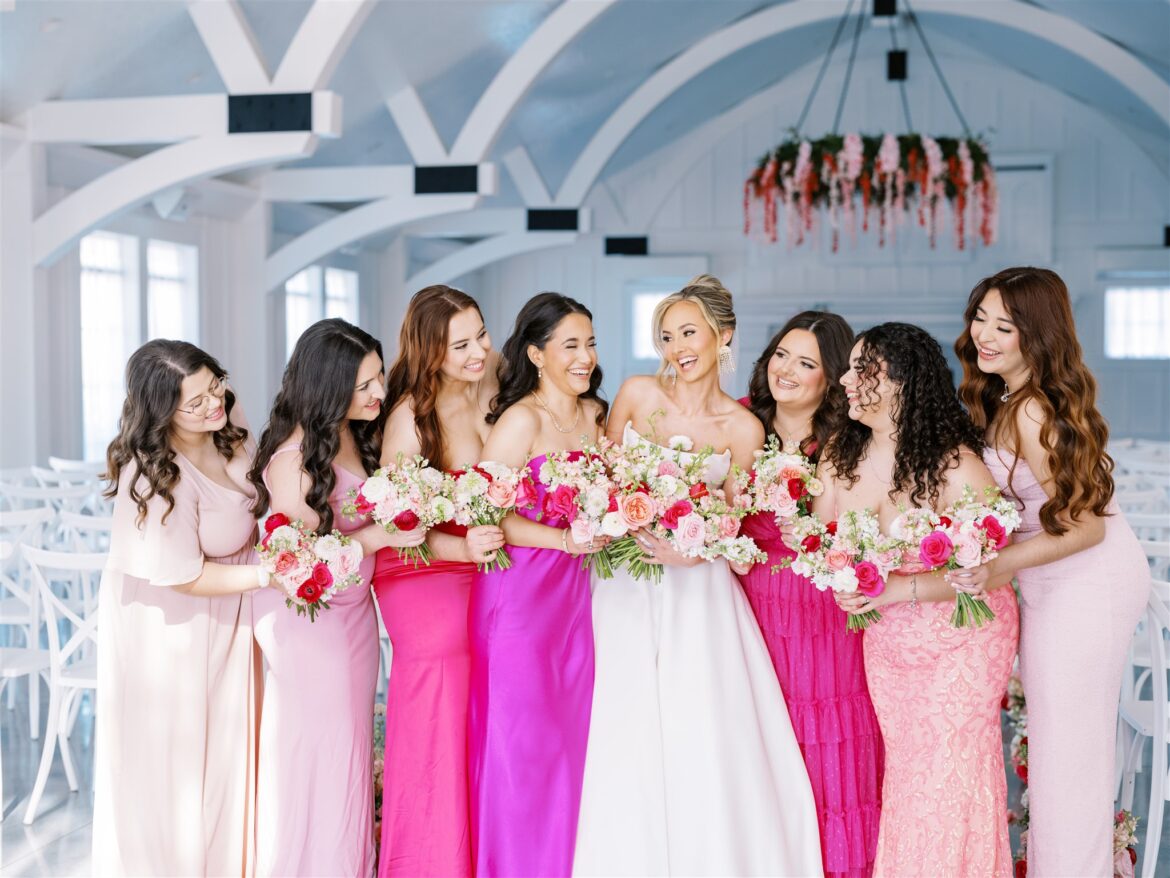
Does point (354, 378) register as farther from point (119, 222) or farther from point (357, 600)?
point (119, 222)

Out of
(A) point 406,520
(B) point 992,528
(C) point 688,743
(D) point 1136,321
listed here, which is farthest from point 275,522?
(D) point 1136,321

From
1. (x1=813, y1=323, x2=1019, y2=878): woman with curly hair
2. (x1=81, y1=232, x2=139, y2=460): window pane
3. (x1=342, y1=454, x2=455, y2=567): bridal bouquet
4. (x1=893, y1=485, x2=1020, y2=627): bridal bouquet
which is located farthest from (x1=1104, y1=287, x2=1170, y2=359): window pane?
(x1=342, y1=454, x2=455, y2=567): bridal bouquet

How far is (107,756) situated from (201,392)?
0.99 metres

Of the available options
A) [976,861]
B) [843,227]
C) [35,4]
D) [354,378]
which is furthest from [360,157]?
[976,861]

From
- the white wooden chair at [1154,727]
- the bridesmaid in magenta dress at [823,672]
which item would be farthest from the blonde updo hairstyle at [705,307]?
the white wooden chair at [1154,727]

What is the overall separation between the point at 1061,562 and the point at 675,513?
104cm

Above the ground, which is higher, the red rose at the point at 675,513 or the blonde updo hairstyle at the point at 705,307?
the blonde updo hairstyle at the point at 705,307

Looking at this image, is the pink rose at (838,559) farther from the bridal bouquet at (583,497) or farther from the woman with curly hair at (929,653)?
the bridal bouquet at (583,497)

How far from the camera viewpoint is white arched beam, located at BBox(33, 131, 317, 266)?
6.26 m

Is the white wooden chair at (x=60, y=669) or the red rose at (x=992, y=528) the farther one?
the white wooden chair at (x=60, y=669)

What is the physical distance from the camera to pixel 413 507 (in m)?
3.07

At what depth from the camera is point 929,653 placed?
120 inches

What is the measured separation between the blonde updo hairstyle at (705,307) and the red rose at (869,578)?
37.2 inches

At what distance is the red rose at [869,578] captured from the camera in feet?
9.39
